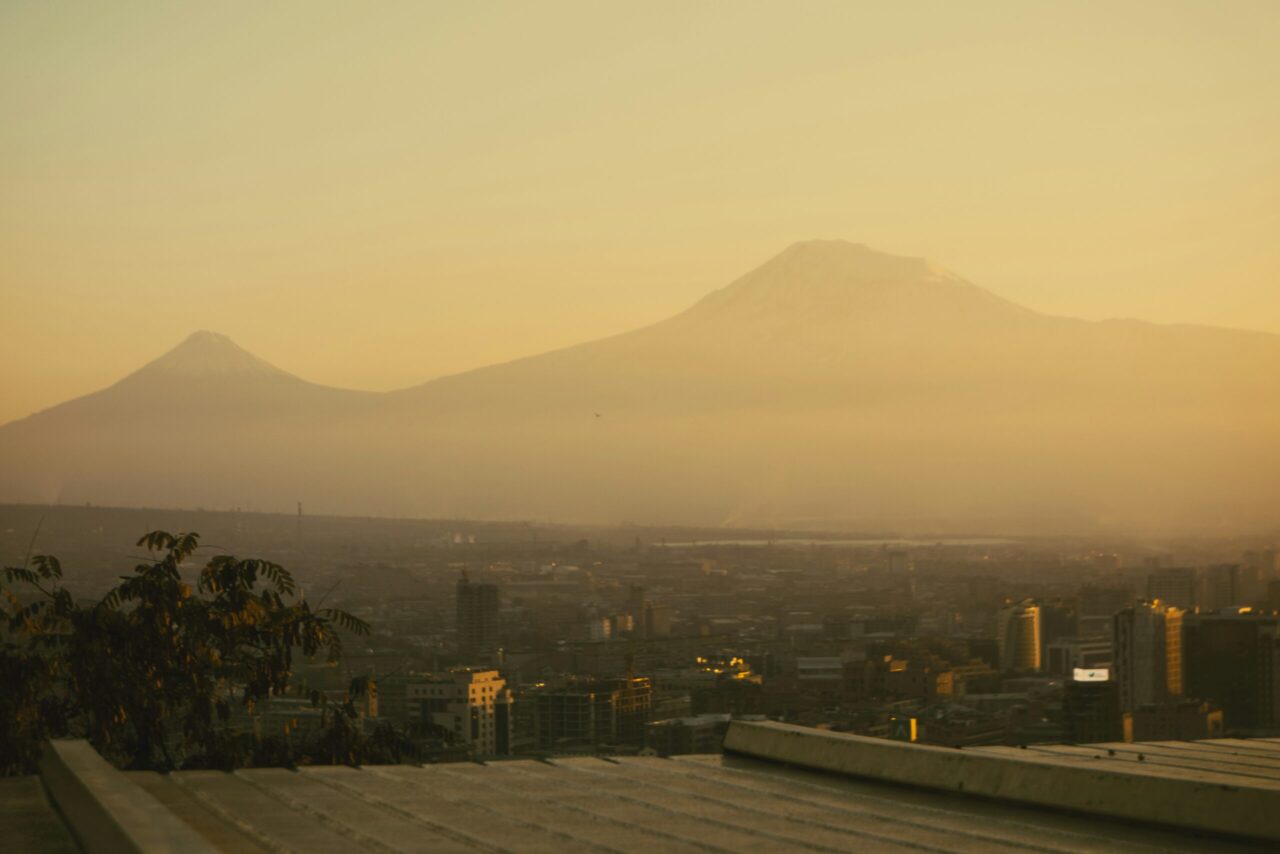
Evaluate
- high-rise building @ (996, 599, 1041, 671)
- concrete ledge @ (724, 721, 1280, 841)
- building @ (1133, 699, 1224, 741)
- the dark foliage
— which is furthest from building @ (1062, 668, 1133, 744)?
concrete ledge @ (724, 721, 1280, 841)

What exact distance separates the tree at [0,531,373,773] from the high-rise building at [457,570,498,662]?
52.5 ft

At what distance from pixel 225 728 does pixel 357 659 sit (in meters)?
9.18

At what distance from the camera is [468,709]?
549 inches

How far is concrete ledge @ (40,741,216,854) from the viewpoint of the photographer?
3477mm

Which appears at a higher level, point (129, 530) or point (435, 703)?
point (129, 530)

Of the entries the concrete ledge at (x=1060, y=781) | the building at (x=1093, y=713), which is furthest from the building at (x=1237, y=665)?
the concrete ledge at (x=1060, y=781)

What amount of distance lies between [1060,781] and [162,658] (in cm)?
570

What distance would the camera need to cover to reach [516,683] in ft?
64.3

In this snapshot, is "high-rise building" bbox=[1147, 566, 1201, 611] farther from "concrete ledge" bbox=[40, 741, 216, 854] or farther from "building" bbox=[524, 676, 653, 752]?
"concrete ledge" bbox=[40, 741, 216, 854]

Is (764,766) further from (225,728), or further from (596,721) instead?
(596,721)

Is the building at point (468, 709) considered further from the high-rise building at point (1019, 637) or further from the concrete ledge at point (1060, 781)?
the high-rise building at point (1019, 637)

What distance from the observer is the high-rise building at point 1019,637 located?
32.8 metres

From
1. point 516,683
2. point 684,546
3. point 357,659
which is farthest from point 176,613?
point 684,546

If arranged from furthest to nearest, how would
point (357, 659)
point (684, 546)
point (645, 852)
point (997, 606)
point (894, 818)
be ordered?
point (684, 546)
point (997, 606)
point (357, 659)
point (894, 818)
point (645, 852)
